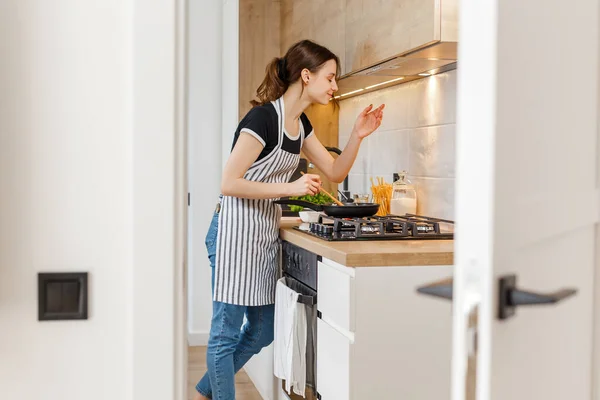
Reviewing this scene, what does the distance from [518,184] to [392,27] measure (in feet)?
6.72

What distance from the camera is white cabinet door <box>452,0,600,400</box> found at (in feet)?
2.81

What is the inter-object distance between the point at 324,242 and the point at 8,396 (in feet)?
5.26

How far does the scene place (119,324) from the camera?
1211 millimetres

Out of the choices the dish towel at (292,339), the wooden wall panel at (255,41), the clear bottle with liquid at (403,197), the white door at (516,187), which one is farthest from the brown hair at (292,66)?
the white door at (516,187)

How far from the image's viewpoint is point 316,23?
399cm

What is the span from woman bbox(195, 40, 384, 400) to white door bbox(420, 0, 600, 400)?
188 centimetres

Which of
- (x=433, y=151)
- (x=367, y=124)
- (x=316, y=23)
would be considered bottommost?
(x=433, y=151)

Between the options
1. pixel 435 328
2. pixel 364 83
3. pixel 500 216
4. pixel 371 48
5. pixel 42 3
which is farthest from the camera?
pixel 364 83

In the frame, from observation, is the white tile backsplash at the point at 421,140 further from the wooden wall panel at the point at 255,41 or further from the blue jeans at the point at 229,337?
the blue jeans at the point at 229,337

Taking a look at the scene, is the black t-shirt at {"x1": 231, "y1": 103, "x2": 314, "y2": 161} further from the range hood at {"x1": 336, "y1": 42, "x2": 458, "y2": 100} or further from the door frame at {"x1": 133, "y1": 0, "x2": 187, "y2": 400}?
the door frame at {"x1": 133, "y1": 0, "x2": 187, "y2": 400}

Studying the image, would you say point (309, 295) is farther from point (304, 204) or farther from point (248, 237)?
point (304, 204)

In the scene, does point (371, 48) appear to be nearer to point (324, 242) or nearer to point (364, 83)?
Result: point (364, 83)

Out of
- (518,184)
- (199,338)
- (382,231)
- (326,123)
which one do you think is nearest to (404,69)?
(382,231)

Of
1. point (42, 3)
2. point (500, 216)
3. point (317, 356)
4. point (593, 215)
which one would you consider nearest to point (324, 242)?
point (317, 356)
